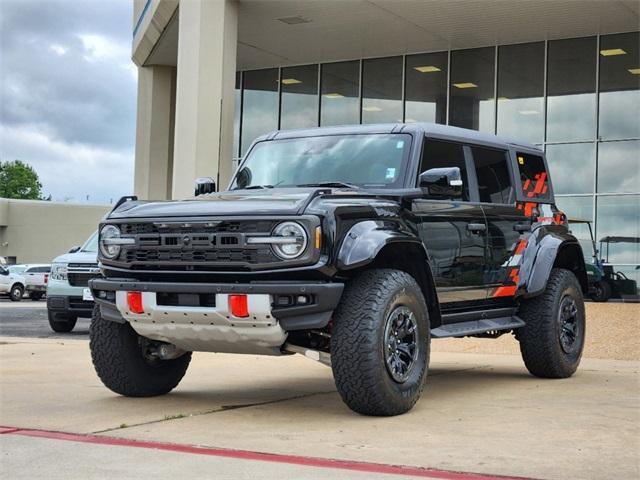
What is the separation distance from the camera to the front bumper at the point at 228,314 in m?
5.77

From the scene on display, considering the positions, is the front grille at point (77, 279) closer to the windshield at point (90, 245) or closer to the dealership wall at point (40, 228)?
the windshield at point (90, 245)

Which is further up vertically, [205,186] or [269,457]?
[205,186]

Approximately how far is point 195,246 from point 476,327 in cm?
252

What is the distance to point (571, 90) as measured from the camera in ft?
77.9

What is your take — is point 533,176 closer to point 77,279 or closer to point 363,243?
point 363,243

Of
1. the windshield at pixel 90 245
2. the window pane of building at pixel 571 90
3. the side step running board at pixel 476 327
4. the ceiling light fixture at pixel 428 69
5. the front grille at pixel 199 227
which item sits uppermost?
the ceiling light fixture at pixel 428 69

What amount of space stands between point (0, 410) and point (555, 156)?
19.4m

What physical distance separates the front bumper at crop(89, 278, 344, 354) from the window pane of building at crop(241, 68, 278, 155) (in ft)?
73.5

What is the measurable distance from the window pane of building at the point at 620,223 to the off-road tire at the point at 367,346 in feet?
57.9

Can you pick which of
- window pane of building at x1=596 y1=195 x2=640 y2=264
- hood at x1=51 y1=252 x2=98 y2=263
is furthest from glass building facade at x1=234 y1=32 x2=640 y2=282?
hood at x1=51 y1=252 x2=98 y2=263

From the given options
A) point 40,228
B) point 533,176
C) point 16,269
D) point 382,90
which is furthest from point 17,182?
point 533,176

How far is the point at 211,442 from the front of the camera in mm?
5168

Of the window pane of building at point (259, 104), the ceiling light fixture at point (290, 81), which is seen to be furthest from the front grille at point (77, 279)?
the ceiling light fixture at point (290, 81)

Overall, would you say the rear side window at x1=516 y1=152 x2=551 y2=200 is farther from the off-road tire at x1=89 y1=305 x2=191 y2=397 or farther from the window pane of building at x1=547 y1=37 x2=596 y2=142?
the window pane of building at x1=547 y1=37 x2=596 y2=142
